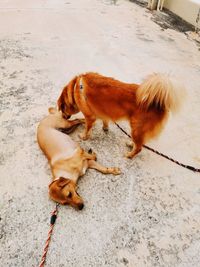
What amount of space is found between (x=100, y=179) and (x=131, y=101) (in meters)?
Result: 0.74

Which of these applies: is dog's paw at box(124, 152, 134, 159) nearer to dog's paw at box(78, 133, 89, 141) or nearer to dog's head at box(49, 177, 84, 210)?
dog's paw at box(78, 133, 89, 141)

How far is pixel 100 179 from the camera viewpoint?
8.60 ft

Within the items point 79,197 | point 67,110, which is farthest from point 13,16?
point 79,197

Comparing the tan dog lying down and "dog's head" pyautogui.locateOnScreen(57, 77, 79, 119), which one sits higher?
"dog's head" pyautogui.locateOnScreen(57, 77, 79, 119)

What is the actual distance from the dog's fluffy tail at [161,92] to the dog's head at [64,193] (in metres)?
0.91

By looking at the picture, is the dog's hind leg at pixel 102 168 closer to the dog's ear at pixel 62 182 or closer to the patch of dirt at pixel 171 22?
the dog's ear at pixel 62 182

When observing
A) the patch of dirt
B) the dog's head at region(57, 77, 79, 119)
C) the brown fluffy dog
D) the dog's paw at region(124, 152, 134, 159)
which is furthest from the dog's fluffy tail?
the patch of dirt

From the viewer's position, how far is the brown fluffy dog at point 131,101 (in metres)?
2.32

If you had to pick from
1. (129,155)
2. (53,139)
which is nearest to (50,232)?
(53,139)

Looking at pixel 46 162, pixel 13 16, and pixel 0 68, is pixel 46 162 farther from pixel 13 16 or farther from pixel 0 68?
pixel 13 16

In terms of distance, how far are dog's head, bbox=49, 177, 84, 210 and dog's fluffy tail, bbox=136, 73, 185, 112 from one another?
2.98 feet

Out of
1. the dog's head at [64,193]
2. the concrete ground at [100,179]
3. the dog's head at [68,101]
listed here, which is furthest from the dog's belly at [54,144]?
the dog's head at [64,193]

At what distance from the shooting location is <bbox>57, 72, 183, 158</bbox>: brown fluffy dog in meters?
2.32

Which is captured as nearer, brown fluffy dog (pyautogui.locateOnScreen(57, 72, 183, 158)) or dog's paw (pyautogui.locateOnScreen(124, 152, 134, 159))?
brown fluffy dog (pyautogui.locateOnScreen(57, 72, 183, 158))
